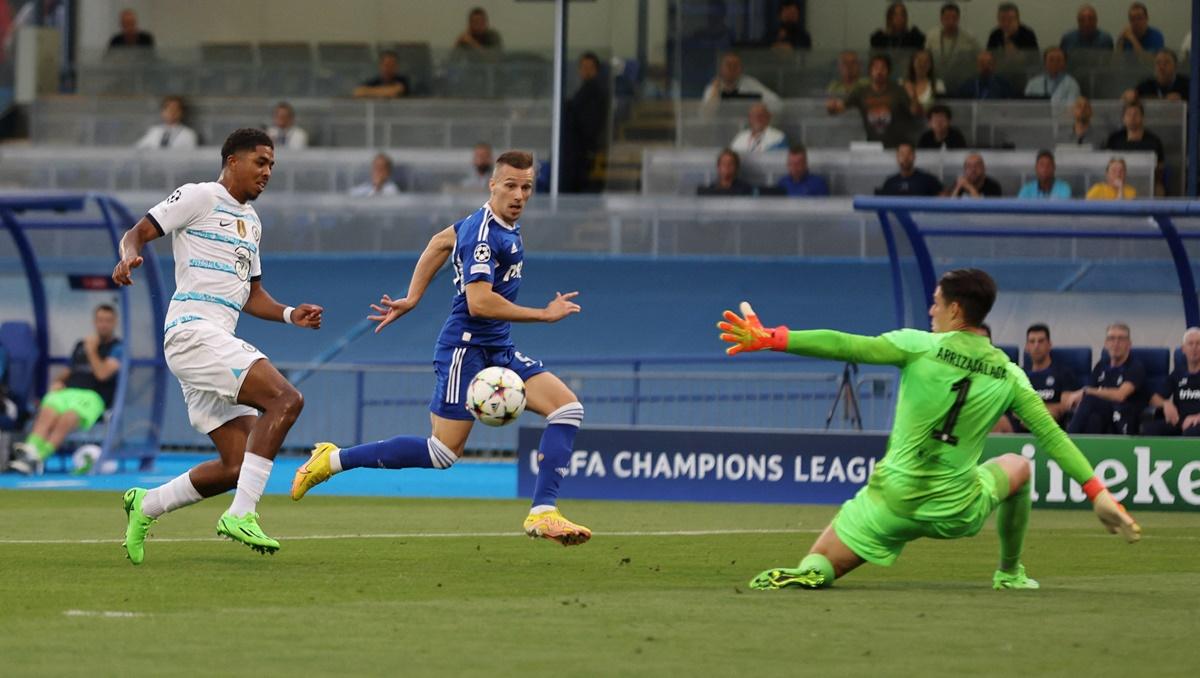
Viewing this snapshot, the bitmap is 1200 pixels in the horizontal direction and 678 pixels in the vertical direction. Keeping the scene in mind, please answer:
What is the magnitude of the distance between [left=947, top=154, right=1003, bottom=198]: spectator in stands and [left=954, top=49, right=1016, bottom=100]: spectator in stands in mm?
1825

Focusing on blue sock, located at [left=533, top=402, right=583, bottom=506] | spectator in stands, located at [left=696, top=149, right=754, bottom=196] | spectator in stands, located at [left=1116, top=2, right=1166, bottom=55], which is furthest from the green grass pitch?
spectator in stands, located at [left=1116, top=2, right=1166, bottom=55]

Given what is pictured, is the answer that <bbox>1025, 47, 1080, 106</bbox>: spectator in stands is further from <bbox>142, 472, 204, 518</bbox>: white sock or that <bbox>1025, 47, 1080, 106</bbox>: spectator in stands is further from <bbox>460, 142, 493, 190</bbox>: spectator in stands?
<bbox>142, 472, 204, 518</bbox>: white sock

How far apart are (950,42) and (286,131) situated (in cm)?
816

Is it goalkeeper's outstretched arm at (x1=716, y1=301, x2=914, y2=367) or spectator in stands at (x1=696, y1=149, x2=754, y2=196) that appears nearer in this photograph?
goalkeeper's outstretched arm at (x1=716, y1=301, x2=914, y2=367)

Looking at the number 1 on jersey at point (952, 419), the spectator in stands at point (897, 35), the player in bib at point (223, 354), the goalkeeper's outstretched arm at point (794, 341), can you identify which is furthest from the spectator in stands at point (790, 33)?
the goalkeeper's outstretched arm at point (794, 341)

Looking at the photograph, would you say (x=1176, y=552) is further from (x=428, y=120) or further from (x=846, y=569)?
(x=428, y=120)

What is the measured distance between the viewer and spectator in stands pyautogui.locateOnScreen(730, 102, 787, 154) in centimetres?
Result: 2141

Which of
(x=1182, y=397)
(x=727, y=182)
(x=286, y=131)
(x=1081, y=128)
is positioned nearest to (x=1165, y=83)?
(x=1081, y=128)

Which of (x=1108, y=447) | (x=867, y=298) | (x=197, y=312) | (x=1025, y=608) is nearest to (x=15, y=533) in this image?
(x=197, y=312)

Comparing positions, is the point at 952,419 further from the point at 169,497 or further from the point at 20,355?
the point at 20,355

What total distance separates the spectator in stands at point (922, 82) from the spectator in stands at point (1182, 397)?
6.97 m

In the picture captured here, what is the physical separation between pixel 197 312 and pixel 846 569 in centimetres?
327

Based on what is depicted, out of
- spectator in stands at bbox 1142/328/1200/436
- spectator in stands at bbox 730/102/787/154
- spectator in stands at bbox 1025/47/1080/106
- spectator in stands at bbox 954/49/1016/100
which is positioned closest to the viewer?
spectator in stands at bbox 1142/328/1200/436

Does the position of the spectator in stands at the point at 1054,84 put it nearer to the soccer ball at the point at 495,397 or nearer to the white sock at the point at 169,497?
the soccer ball at the point at 495,397
